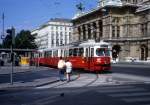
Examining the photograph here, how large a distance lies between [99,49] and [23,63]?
92.1ft

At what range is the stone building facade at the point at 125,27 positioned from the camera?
274 feet

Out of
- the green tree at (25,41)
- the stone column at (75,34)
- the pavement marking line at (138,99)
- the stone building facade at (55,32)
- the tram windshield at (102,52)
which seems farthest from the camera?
the stone building facade at (55,32)

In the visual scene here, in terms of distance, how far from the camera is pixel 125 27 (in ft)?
299

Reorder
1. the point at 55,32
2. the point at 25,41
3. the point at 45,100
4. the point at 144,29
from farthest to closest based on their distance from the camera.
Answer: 1. the point at 55,32
2. the point at 25,41
3. the point at 144,29
4. the point at 45,100

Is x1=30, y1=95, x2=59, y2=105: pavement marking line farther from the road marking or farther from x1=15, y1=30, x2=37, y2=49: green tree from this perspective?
x1=15, y1=30, x2=37, y2=49: green tree

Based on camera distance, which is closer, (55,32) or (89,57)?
(89,57)

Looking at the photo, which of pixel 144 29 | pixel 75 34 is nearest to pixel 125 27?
pixel 144 29

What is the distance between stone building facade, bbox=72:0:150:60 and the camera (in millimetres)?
83562

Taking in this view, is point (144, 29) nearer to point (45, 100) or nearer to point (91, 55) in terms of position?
point (91, 55)

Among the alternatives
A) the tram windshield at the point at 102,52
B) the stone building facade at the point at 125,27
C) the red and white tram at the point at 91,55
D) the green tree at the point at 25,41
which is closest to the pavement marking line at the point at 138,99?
the red and white tram at the point at 91,55

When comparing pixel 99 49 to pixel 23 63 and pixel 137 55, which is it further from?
pixel 137 55

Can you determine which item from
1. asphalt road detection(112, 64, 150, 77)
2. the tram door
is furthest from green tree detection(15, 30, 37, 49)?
the tram door

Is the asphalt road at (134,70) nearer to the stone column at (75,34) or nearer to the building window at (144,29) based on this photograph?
the building window at (144,29)

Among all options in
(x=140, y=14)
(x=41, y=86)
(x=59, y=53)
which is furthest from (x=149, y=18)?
(x=41, y=86)
